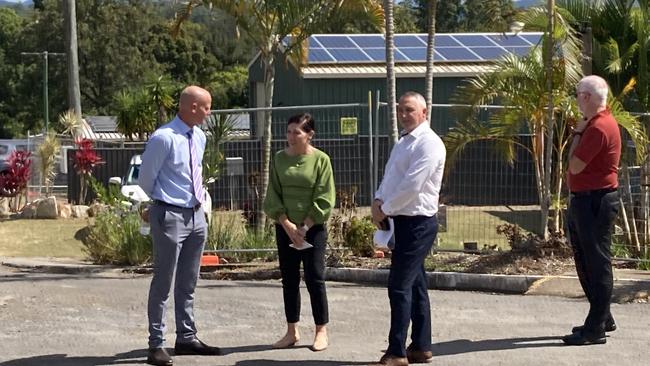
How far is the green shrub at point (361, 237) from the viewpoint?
12109 millimetres

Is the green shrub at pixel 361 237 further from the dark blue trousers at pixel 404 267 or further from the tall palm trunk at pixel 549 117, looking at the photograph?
the dark blue trousers at pixel 404 267

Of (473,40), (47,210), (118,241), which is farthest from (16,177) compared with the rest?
(118,241)

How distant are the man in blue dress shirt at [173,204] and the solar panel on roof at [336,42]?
20907mm

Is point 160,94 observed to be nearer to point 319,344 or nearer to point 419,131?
point 319,344

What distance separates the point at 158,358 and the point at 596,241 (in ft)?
10.5

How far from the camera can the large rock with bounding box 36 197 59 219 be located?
74.0 ft

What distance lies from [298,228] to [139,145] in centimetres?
2240

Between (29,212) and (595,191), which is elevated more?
(595,191)

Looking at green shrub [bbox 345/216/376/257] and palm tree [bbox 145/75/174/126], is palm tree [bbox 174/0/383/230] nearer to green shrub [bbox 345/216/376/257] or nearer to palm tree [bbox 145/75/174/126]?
green shrub [bbox 345/216/376/257]

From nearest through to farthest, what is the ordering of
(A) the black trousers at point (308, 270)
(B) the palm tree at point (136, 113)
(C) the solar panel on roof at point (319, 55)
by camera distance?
(A) the black trousers at point (308, 270) → (C) the solar panel on roof at point (319, 55) → (B) the palm tree at point (136, 113)

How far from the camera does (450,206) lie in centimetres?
1364

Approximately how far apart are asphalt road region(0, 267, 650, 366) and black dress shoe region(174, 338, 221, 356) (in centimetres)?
5

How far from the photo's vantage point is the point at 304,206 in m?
7.81

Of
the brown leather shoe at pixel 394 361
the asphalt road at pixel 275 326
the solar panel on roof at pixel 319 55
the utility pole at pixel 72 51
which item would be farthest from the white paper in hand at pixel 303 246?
the utility pole at pixel 72 51
